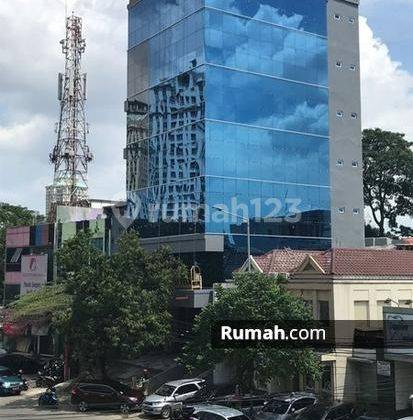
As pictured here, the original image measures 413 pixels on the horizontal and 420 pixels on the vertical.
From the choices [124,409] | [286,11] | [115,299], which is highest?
[286,11]

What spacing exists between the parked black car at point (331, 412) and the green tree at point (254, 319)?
Result: 203 cm

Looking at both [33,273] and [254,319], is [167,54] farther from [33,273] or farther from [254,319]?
[254,319]

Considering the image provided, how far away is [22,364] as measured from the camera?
153 feet

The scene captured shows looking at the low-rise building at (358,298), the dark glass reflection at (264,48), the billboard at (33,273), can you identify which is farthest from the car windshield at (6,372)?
the dark glass reflection at (264,48)

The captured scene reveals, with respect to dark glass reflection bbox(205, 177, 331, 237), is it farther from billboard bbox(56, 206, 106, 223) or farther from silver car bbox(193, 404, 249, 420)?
silver car bbox(193, 404, 249, 420)

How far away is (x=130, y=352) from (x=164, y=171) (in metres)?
19.1

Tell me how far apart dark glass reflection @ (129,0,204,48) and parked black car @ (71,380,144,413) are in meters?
29.7

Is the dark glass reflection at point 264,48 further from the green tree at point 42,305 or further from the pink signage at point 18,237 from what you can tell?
the pink signage at point 18,237

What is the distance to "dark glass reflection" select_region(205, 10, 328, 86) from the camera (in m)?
48.6

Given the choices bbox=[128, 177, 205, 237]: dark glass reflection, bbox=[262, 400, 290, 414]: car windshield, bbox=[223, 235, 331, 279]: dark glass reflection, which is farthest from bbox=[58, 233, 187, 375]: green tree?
bbox=[262, 400, 290, 414]: car windshield

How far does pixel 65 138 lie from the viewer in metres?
74.2

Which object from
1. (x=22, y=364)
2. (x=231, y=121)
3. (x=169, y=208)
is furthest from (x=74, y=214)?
(x=231, y=121)

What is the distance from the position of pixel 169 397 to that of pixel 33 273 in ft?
106

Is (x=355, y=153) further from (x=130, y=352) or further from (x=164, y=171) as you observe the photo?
(x=130, y=352)
